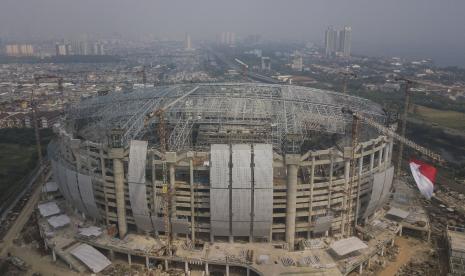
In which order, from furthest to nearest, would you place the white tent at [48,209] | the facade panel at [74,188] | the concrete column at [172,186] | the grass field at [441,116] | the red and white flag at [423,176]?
the grass field at [441,116], the white tent at [48,209], the facade panel at [74,188], the red and white flag at [423,176], the concrete column at [172,186]

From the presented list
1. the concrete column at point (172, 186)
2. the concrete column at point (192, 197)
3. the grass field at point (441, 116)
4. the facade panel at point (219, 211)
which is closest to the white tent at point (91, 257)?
the concrete column at point (172, 186)

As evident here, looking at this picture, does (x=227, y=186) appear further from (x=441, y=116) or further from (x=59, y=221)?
(x=441, y=116)

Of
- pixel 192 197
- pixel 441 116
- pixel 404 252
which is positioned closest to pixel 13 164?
pixel 192 197

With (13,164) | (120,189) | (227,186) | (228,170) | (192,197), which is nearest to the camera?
(228,170)

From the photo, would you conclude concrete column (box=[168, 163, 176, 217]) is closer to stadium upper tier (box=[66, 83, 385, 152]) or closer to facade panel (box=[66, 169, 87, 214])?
stadium upper tier (box=[66, 83, 385, 152])

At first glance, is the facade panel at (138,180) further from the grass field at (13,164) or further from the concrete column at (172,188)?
the grass field at (13,164)

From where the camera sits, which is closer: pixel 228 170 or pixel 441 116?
pixel 228 170

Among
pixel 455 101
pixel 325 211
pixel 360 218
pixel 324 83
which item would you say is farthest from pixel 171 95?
pixel 324 83
